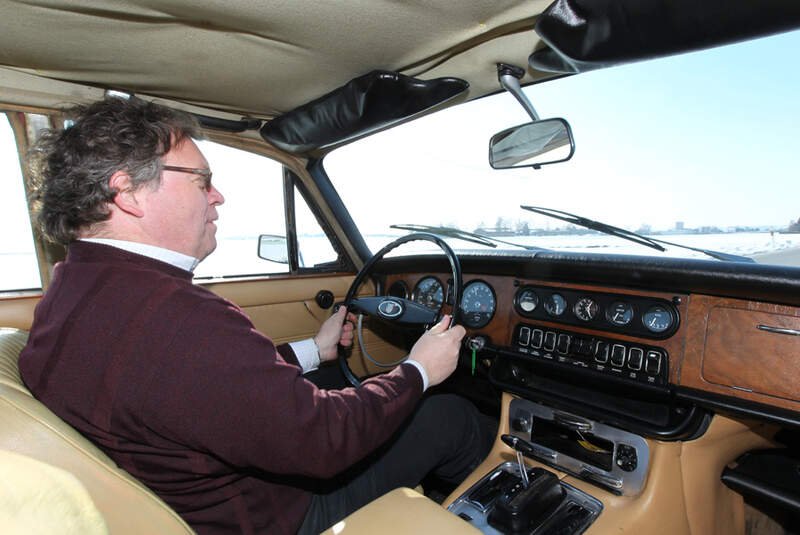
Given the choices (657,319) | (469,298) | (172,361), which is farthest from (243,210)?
(657,319)

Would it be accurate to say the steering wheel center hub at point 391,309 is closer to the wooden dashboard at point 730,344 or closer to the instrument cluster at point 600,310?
the instrument cluster at point 600,310

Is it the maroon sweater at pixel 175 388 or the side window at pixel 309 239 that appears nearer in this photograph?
the maroon sweater at pixel 175 388

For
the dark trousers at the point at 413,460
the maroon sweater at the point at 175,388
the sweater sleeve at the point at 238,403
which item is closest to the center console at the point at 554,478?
the dark trousers at the point at 413,460

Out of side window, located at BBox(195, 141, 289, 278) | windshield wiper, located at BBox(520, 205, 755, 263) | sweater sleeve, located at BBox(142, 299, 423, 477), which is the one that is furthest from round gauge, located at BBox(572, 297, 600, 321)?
side window, located at BBox(195, 141, 289, 278)

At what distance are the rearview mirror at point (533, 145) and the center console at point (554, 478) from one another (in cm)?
109

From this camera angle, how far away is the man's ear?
126cm

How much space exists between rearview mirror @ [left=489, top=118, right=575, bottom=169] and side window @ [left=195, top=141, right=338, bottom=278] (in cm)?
129

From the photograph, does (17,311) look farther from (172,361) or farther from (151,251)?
(172,361)

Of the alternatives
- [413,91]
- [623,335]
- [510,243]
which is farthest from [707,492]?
[413,91]

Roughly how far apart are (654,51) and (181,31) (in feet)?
4.83

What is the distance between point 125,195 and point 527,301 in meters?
1.63

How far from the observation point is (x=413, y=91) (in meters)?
2.07

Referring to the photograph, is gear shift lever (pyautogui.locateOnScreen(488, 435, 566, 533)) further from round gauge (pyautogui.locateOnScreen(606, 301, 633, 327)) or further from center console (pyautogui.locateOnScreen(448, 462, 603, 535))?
round gauge (pyautogui.locateOnScreen(606, 301, 633, 327))

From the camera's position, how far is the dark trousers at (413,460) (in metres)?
1.56
